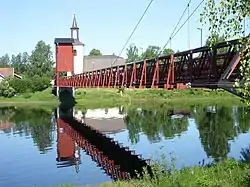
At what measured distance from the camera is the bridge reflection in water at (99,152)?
84.0ft

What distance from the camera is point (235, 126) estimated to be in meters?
45.2

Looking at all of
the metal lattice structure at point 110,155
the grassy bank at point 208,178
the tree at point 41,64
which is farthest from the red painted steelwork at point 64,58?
the grassy bank at point 208,178

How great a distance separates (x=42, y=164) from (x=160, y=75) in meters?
10.7

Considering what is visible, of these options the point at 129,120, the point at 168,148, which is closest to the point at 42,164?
the point at 168,148

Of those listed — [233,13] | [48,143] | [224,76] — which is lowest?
[48,143]

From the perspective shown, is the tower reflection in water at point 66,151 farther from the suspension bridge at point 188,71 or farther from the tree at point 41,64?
the tree at point 41,64

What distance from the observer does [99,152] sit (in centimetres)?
3403

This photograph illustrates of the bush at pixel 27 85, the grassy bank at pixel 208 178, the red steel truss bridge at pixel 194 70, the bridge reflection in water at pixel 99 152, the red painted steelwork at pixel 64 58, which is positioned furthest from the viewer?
the red painted steelwork at pixel 64 58

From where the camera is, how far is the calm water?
2611cm

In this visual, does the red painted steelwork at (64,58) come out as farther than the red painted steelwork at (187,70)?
Yes

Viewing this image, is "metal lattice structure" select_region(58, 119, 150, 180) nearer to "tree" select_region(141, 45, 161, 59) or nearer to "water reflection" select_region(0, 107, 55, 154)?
"water reflection" select_region(0, 107, 55, 154)

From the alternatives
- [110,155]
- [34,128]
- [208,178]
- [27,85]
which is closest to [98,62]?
[27,85]

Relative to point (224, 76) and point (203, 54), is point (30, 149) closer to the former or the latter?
point (203, 54)

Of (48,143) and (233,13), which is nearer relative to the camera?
(233,13)
